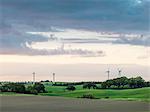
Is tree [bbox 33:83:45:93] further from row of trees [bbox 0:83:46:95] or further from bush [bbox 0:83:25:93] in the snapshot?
bush [bbox 0:83:25:93]

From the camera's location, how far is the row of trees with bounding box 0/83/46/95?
1253 centimetres

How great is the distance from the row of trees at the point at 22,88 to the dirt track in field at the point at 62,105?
253 millimetres

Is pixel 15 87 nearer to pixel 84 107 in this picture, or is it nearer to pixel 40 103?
pixel 40 103

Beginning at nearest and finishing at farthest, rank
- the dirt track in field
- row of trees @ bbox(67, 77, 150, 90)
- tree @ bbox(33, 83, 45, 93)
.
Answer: the dirt track in field < row of trees @ bbox(67, 77, 150, 90) < tree @ bbox(33, 83, 45, 93)

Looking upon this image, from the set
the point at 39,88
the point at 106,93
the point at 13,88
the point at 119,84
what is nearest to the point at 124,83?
the point at 119,84

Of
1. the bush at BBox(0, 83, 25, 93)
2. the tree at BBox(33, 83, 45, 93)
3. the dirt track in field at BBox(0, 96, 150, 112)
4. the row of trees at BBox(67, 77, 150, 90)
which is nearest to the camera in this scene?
the dirt track in field at BBox(0, 96, 150, 112)

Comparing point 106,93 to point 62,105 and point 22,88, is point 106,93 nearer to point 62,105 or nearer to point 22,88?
point 62,105

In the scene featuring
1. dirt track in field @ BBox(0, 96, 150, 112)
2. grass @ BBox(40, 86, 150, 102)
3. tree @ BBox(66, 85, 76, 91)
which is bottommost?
dirt track in field @ BBox(0, 96, 150, 112)

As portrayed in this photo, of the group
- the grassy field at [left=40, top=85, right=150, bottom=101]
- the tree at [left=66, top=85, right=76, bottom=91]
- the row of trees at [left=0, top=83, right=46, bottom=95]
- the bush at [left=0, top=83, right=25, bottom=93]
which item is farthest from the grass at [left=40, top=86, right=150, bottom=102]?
the bush at [left=0, top=83, right=25, bottom=93]

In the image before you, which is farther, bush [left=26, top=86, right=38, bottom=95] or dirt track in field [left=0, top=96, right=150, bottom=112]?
bush [left=26, top=86, right=38, bottom=95]

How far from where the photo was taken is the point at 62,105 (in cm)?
1158

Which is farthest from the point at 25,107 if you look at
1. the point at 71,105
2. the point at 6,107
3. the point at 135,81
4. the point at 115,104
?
the point at 135,81

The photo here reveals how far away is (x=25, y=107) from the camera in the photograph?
11.3 meters

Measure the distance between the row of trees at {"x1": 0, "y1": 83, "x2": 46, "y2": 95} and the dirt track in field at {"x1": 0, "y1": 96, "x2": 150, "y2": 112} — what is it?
0.83ft
